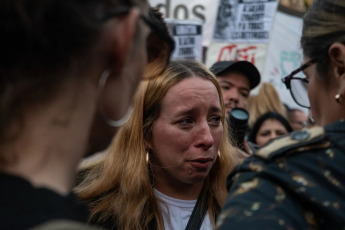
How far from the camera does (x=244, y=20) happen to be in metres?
7.27

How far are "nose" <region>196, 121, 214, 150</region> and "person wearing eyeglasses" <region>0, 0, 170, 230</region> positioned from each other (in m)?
1.75

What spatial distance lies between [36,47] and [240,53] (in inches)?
247

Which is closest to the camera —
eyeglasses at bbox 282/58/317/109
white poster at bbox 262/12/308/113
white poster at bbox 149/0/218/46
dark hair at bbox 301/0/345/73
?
dark hair at bbox 301/0/345/73

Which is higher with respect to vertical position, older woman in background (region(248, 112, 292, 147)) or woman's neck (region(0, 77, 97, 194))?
woman's neck (region(0, 77, 97, 194))

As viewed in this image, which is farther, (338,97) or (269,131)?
(269,131)

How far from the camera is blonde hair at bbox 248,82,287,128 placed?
6469 millimetres

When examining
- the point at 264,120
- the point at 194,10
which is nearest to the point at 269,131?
the point at 264,120

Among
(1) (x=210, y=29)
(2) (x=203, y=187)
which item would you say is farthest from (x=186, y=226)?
(1) (x=210, y=29)

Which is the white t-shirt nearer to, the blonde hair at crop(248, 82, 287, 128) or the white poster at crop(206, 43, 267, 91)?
the blonde hair at crop(248, 82, 287, 128)

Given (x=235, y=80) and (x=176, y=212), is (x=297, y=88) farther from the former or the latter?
(x=235, y=80)

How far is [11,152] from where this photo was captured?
1.16 metres

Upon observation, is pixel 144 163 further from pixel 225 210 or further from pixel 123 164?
pixel 225 210

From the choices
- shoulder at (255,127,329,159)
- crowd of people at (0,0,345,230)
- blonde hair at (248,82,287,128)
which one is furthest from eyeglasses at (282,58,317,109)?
blonde hair at (248,82,287,128)

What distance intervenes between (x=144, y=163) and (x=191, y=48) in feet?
11.8
